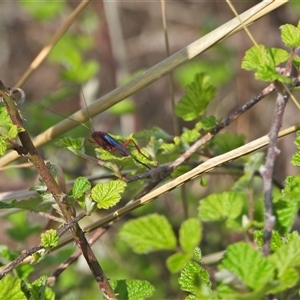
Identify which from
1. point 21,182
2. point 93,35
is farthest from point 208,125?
point 93,35

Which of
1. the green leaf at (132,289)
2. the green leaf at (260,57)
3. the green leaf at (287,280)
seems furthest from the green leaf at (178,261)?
the green leaf at (260,57)

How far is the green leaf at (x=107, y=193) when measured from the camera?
858mm

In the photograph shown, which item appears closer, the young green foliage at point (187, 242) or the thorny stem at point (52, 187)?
the young green foliage at point (187, 242)

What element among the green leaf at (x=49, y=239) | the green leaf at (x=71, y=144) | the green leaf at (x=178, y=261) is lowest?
the green leaf at (x=178, y=261)

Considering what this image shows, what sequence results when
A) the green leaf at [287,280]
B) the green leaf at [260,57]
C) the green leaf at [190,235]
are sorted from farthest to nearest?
the green leaf at [260,57], the green leaf at [190,235], the green leaf at [287,280]

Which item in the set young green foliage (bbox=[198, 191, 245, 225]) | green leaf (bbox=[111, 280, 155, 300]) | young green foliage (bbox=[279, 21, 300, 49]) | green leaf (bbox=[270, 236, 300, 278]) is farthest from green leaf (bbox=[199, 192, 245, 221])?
green leaf (bbox=[270, 236, 300, 278])

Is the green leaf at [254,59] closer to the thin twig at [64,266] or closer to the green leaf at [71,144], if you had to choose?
the green leaf at [71,144]

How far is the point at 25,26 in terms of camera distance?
13.6 feet

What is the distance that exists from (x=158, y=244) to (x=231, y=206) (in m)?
0.36

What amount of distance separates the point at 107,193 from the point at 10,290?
19cm

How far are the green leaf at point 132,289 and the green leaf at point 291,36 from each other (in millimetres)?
424

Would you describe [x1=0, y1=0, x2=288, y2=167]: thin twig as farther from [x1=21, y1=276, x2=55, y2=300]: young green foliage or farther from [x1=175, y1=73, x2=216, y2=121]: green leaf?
[x1=21, y1=276, x2=55, y2=300]: young green foliage

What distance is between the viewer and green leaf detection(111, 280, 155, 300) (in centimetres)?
90

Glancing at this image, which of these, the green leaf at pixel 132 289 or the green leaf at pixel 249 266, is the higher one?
the green leaf at pixel 132 289
